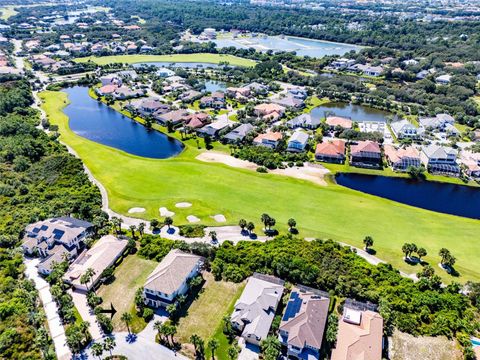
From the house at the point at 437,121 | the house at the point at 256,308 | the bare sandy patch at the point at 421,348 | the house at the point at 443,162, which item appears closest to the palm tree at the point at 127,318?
the house at the point at 256,308

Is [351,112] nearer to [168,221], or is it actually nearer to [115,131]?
[115,131]

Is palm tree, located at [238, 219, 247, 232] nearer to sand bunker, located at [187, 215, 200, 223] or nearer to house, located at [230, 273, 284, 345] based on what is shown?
sand bunker, located at [187, 215, 200, 223]

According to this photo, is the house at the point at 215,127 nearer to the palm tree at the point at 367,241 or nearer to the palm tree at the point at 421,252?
the palm tree at the point at 367,241

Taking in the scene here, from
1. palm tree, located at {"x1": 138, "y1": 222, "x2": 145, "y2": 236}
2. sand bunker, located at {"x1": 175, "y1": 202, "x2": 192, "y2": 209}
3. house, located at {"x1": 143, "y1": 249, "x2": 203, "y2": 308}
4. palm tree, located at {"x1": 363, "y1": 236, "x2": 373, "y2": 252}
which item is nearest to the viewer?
house, located at {"x1": 143, "y1": 249, "x2": 203, "y2": 308}

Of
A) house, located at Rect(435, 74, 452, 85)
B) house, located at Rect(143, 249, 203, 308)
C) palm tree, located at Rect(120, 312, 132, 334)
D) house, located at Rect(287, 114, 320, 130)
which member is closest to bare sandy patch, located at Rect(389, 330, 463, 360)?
house, located at Rect(143, 249, 203, 308)

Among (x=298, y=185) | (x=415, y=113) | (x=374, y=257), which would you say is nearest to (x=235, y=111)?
(x=298, y=185)

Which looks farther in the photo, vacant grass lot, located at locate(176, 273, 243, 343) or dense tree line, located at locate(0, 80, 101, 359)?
vacant grass lot, located at locate(176, 273, 243, 343)

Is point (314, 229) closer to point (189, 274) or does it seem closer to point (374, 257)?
point (374, 257)
